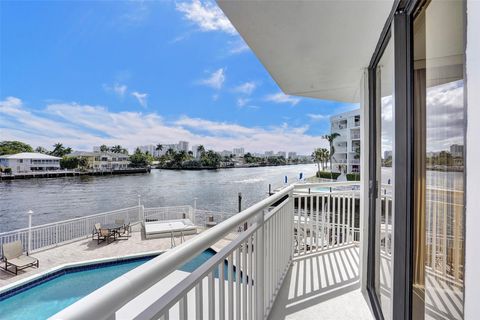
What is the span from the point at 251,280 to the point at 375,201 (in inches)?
48.1

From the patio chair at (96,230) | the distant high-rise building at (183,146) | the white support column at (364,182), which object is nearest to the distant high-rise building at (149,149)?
the distant high-rise building at (183,146)

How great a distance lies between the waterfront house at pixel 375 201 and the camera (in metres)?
0.54

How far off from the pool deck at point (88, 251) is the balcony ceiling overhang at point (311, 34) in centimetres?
561

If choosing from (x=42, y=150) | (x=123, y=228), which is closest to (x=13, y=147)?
(x=42, y=150)

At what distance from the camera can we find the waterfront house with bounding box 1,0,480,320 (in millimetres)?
541

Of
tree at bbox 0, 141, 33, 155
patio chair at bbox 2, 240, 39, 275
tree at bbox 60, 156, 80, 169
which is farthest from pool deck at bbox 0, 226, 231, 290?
tree at bbox 60, 156, 80, 169

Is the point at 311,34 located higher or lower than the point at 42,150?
lower

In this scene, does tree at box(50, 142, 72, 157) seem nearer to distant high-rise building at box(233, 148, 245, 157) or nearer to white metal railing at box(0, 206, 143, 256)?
distant high-rise building at box(233, 148, 245, 157)

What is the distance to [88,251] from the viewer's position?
24.5 ft

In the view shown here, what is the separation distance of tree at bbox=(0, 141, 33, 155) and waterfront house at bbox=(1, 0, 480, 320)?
3219cm

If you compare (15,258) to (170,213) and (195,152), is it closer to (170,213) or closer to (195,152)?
(170,213)

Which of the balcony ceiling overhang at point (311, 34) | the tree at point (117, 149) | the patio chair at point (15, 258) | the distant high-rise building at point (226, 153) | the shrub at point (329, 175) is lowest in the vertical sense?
the patio chair at point (15, 258)

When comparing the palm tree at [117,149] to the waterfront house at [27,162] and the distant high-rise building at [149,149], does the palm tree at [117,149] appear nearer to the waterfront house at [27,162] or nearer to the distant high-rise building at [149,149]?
the distant high-rise building at [149,149]

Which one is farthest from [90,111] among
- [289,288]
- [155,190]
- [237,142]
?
[289,288]
